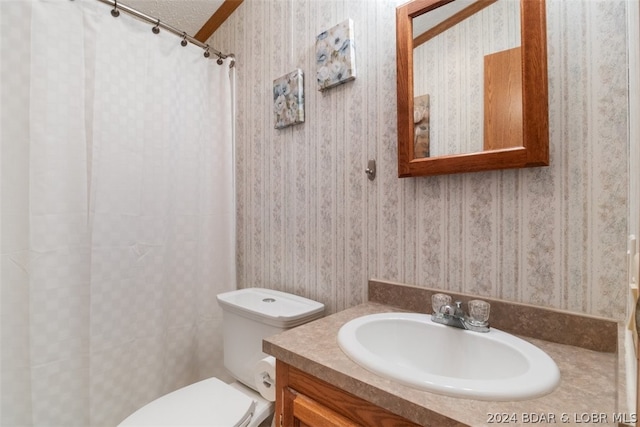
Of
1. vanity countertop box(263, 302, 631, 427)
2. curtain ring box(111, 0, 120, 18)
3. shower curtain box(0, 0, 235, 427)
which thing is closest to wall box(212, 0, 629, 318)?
vanity countertop box(263, 302, 631, 427)

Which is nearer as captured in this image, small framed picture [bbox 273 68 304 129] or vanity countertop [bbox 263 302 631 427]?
vanity countertop [bbox 263 302 631 427]

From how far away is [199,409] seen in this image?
101 centimetres

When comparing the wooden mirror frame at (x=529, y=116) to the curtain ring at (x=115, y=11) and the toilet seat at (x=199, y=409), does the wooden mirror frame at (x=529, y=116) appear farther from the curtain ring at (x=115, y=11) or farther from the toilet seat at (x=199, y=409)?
the curtain ring at (x=115, y=11)

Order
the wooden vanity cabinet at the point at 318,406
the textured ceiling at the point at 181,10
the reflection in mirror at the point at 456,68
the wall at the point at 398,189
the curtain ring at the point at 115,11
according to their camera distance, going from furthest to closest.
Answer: the textured ceiling at the point at 181,10, the curtain ring at the point at 115,11, the reflection in mirror at the point at 456,68, the wall at the point at 398,189, the wooden vanity cabinet at the point at 318,406

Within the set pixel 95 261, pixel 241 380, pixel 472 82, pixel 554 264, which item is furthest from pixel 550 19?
pixel 95 261

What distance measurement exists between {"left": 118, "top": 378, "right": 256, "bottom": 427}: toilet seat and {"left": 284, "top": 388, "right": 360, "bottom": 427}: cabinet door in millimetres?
330

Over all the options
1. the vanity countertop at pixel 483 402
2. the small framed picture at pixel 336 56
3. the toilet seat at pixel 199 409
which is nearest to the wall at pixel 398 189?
the small framed picture at pixel 336 56

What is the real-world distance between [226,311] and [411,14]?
1301mm

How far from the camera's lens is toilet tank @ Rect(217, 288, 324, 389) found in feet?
3.67

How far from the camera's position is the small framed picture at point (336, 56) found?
114 centimetres

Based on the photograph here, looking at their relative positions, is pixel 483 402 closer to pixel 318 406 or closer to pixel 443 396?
pixel 443 396

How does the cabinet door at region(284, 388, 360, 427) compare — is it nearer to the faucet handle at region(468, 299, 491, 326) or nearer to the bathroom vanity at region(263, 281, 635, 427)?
the bathroom vanity at region(263, 281, 635, 427)

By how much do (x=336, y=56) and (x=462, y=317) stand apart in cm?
101

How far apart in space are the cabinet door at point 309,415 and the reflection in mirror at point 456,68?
749 millimetres
